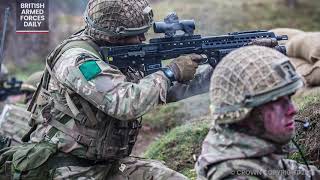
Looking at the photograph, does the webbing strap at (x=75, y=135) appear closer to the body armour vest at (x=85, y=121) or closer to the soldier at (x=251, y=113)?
the body armour vest at (x=85, y=121)

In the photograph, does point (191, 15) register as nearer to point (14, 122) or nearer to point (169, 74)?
point (14, 122)

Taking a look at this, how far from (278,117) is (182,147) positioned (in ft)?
10.4

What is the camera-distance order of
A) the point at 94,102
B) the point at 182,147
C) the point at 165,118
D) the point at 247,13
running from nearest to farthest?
the point at 94,102 < the point at 182,147 < the point at 165,118 < the point at 247,13

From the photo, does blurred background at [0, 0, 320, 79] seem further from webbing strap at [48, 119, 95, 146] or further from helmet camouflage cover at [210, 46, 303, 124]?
helmet camouflage cover at [210, 46, 303, 124]

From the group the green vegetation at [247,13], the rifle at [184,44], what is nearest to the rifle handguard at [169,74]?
the rifle at [184,44]

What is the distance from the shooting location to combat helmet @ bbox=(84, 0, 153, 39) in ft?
14.3

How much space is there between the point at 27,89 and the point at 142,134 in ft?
5.45

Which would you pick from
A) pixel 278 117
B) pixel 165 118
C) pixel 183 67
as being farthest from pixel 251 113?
pixel 165 118

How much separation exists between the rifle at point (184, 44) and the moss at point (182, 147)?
1437 mm

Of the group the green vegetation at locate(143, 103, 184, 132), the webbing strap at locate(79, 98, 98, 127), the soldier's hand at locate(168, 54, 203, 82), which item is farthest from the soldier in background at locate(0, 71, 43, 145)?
the soldier's hand at locate(168, 54, 203, 82)

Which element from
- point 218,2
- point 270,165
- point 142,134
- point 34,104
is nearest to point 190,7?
point 218,2

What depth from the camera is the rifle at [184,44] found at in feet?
14.6

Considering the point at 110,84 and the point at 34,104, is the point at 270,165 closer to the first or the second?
the point at 110,84

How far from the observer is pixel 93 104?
411 centimetres
